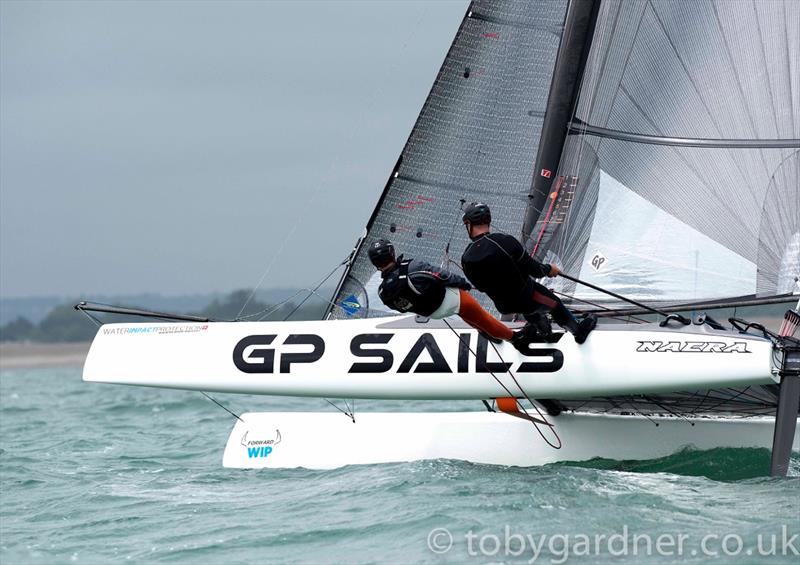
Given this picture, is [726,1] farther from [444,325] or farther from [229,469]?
[229,469]

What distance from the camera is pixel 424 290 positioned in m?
6.93

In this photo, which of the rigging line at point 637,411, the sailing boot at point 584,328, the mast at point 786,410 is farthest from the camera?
the rigging line at point 637,411

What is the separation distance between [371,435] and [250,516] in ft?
6.44

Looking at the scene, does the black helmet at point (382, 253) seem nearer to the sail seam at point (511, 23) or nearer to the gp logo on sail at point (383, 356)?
the gp logo on sail at point (383, 356)

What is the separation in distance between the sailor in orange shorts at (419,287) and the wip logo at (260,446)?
2.05 metres

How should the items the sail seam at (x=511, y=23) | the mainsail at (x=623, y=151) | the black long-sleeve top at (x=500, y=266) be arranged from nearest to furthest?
1. the black long-sleeve top at (x=500, y=266)
2. the mainsail at (x=623, y=151)
3. the sail seam at (x=511, y=23)

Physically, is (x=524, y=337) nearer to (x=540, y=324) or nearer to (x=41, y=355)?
(x=540, y=324)

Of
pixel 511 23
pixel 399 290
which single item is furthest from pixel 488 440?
pixel 511 23

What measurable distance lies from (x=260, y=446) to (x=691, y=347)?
3.15 meters

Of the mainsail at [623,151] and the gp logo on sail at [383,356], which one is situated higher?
the mainsail at [623,151]

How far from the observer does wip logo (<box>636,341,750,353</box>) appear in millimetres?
7078

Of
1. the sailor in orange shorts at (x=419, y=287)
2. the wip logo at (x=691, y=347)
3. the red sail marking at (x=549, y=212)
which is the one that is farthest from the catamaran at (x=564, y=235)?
the sailor in orange shorts at (x=419, y=287)

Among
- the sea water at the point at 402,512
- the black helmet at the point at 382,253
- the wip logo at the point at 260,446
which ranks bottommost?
the sea water at the point at 402,512

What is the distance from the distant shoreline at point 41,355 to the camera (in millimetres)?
41812
